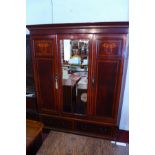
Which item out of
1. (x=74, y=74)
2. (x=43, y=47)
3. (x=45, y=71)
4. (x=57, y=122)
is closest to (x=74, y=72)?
(x=74, y=74)

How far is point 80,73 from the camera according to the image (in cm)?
224

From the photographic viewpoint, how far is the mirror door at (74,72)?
6.89 ft

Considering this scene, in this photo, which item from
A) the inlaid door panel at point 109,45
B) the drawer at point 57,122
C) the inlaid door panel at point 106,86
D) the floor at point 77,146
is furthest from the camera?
the drawer at point 57,122

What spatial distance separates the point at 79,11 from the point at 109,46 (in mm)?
951

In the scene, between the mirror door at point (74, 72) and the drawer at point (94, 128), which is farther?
the drawer at point (94, 128)

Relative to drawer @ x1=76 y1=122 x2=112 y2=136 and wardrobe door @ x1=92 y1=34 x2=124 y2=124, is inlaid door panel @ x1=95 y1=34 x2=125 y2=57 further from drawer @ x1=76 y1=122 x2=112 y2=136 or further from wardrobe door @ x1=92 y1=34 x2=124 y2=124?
drawer @ x1=76 y1=122 x2=112 y2=136

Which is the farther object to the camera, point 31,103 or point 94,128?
point 31,103

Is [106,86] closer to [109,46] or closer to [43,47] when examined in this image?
[109,46]

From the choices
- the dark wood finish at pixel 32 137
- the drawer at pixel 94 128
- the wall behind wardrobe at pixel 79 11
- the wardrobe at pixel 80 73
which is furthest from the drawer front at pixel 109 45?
the dark wood finish at pixel 32 137

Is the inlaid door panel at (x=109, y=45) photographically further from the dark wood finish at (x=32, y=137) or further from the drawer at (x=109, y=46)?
the dark wood finish at (x=32, y=137)

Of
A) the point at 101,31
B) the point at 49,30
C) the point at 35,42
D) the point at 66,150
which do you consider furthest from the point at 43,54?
the point at 66,150
